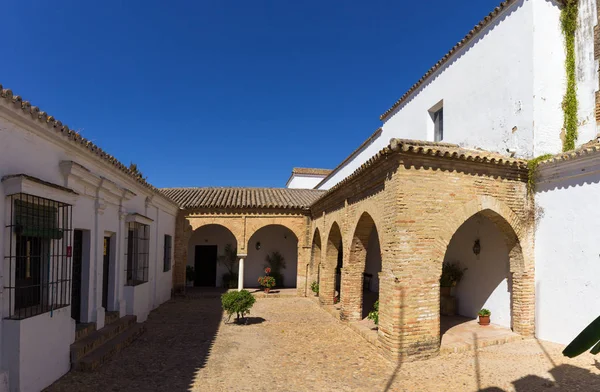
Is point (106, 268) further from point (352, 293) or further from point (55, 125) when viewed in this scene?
point (352, 293)

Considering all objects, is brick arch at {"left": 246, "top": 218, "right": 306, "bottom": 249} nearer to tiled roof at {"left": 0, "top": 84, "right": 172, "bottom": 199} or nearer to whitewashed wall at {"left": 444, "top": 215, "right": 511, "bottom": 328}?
whitewashed wall at {"left": 444, "top": 215, "right": 511, "bottom": 328}

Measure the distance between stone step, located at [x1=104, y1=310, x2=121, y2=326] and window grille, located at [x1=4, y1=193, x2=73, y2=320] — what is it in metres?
1.95

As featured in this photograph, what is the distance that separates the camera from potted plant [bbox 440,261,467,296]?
34.7ft

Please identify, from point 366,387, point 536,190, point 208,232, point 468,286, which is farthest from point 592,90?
point 208,232

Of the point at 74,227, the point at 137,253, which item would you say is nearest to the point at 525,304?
the point at 74,227

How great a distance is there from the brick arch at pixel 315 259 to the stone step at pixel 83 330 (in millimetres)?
9183

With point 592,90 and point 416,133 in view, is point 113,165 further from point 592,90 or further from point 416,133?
point 592,90

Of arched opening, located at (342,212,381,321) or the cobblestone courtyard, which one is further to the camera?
arched opening, located at (342,212,381,321)

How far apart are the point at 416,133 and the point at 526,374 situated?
8550 millimetres

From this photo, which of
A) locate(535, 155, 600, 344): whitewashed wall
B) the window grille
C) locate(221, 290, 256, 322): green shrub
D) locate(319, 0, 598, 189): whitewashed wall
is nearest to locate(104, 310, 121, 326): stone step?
the window grille

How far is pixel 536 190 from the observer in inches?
330

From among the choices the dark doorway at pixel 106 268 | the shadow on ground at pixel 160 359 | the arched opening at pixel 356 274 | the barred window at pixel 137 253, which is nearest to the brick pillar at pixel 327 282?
the arched opening at pixel 356 274

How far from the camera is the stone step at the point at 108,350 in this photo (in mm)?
6495

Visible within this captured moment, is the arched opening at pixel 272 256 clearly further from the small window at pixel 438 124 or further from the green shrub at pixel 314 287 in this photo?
the small window at pixel 438 124
